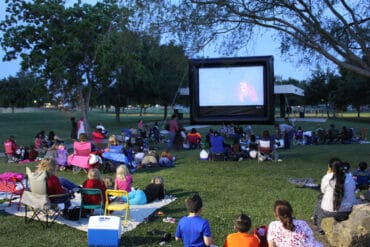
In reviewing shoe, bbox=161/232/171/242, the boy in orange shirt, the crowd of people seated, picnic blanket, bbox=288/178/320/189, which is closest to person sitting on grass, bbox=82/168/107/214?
shoe, bbox=161/232/171/242

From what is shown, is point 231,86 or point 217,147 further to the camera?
point 231,86

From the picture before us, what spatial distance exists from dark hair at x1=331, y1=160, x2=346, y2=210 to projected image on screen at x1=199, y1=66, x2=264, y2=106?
12545 mm

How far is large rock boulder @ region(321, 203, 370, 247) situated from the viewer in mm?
5574

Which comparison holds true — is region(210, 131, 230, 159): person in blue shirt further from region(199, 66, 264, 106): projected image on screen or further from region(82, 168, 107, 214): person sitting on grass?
region(82, 168, 107, 214): person sitting on grass

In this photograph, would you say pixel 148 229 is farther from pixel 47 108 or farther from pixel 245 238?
pixel 47 108

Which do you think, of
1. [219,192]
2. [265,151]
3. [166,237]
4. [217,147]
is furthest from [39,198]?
[265,151]

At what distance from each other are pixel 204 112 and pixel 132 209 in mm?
11763

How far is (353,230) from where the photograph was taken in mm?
5652

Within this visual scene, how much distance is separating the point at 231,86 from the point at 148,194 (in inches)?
448

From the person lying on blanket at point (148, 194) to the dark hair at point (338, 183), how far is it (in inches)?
149

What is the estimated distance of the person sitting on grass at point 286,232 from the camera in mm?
4430

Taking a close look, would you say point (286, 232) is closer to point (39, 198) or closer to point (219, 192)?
point (39, 198)

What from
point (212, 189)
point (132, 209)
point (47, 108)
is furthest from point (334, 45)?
point (47, 108)

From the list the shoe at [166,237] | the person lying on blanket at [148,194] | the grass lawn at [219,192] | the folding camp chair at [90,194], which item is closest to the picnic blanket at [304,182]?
the grass lawn at [219,192]
